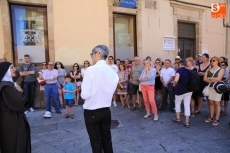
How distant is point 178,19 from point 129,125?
280 inches

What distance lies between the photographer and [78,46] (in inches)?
285

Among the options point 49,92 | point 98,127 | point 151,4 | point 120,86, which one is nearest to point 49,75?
point 49,92

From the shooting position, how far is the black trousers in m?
2.49

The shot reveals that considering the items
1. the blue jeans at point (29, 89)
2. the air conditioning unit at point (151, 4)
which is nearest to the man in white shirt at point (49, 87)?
the blue jeans at point (29, 89)

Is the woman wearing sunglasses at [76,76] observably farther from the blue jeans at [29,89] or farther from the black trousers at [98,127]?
the black trousers at [98,127]

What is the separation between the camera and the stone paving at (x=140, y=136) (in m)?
3.44

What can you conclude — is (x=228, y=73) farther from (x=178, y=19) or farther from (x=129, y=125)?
Result: (x=178, y=19)

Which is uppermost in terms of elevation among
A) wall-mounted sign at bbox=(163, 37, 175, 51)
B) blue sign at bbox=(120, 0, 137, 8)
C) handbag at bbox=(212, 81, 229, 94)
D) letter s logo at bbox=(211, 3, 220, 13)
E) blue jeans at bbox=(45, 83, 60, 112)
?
letter s logo at bbox=(211, 3, 220, 13)

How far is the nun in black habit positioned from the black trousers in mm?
869

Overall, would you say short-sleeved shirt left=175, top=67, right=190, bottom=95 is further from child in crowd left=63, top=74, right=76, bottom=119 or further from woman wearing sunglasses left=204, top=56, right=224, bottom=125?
child in crowd left=63, top=74, right=76, bottom=119

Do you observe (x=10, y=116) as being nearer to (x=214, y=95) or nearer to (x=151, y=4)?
(x=214, y=95)

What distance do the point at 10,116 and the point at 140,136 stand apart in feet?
8.22

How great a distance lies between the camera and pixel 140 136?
13.1ft

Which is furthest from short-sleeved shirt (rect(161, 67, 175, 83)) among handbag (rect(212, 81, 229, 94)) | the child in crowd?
the child in crowd
